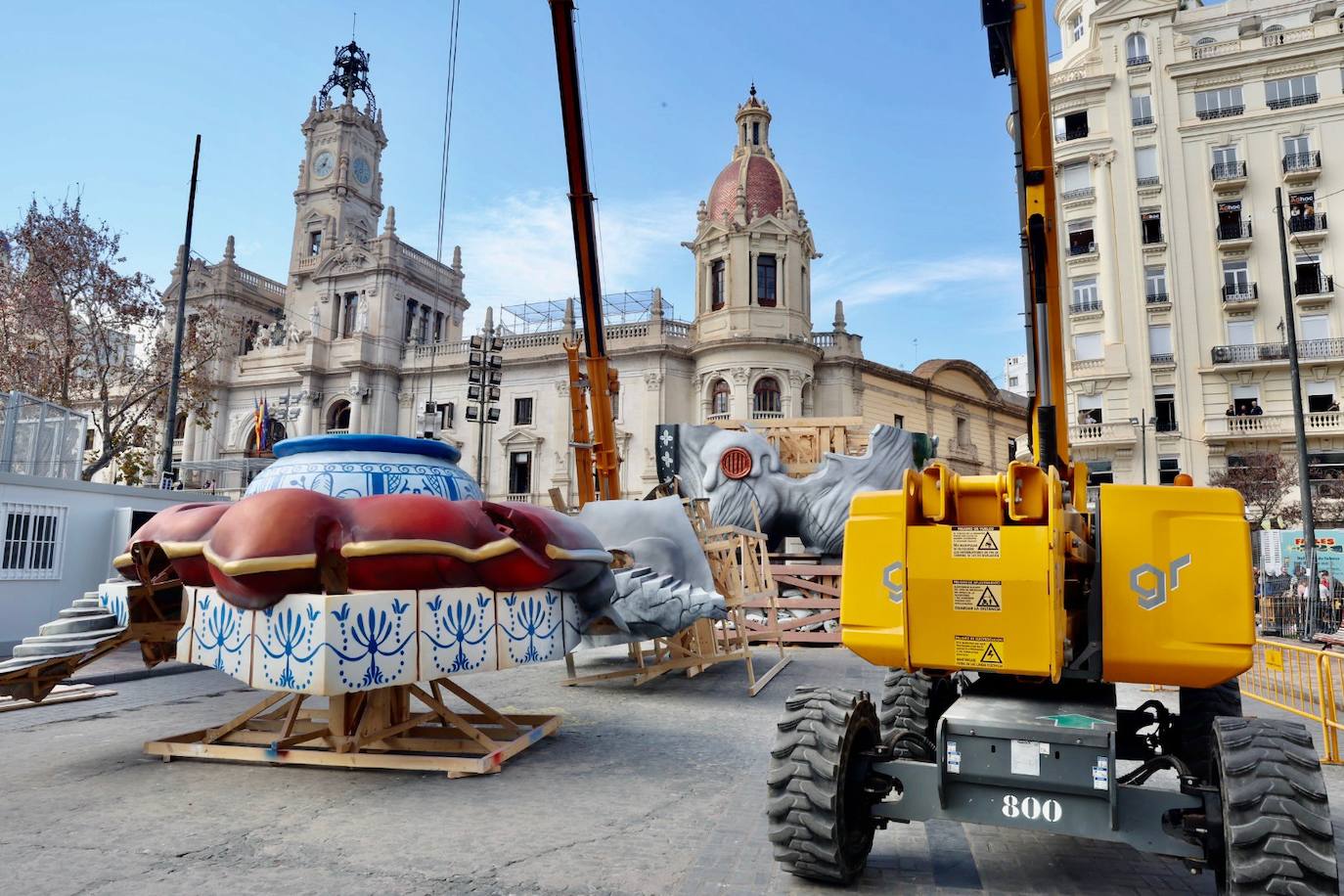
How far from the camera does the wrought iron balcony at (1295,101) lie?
33.4m

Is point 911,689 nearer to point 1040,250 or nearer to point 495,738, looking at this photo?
point 1040,250

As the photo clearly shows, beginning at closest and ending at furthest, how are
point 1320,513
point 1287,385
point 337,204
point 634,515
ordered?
point 634,515 < point 1320,513 < point 1287,385 < point 337,204

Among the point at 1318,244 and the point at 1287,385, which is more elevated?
the point at 1318,244

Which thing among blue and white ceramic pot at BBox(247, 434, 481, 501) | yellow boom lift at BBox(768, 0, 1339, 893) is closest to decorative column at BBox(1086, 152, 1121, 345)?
blue and white ceramic pot at BBox(247, 434, 481, 501)

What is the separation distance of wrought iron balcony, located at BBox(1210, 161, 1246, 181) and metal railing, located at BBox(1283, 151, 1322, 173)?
148 cm

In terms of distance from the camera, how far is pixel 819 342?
3725 cm

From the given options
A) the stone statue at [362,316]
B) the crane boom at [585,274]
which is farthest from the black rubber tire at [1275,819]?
the stone statue at [362,316]

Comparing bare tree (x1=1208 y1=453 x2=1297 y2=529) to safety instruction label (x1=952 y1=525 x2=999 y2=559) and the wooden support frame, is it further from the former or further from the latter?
safety instruction label (x1=952 y1=525 x2=999 y2=559)

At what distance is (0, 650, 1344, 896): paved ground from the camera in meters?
4.66

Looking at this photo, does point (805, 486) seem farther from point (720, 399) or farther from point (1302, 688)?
point (720, 399)

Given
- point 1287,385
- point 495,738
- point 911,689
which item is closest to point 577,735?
point 495,738

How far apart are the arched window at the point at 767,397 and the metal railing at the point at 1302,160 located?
21243 millimetres

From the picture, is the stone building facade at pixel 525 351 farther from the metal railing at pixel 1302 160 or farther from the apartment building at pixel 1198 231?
the metal railing at pixel 1302 160

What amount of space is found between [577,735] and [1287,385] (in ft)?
110
